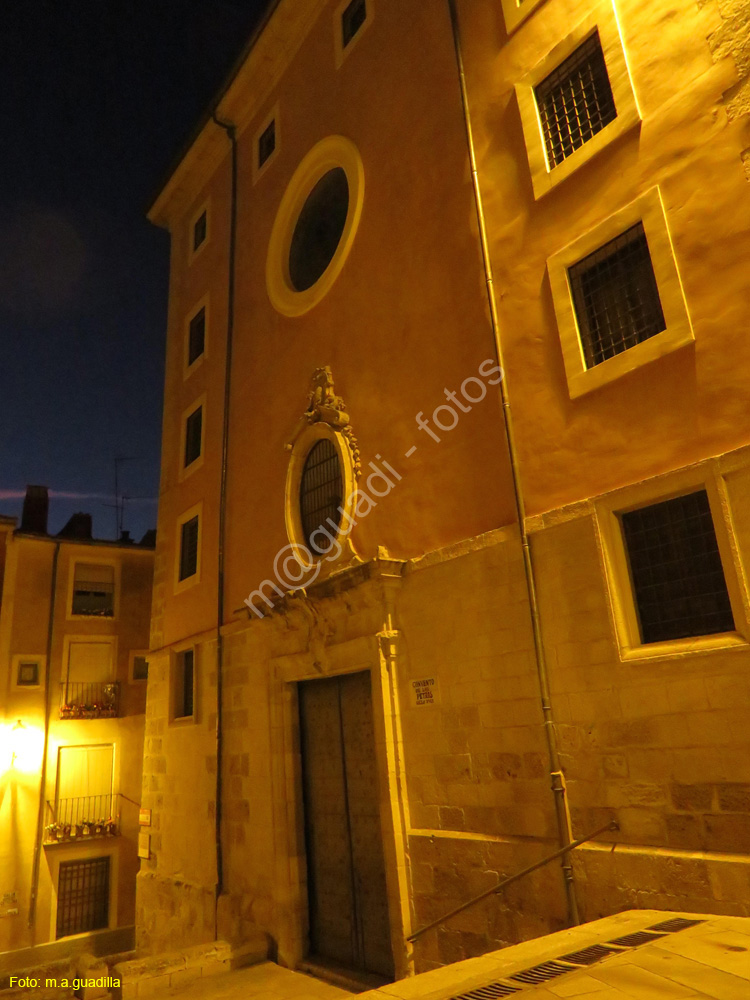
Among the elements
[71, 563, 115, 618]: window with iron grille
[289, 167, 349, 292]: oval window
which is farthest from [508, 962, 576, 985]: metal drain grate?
[71, 563, 115, 618]: window with iron grille

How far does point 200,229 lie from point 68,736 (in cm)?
1257

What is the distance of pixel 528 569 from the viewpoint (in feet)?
20.8

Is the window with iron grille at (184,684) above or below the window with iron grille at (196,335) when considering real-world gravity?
below

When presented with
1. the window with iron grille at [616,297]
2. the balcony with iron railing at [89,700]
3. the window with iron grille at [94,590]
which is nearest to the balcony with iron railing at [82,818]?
the balcony with iron railing at [89,700]

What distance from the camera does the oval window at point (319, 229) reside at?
437 inches

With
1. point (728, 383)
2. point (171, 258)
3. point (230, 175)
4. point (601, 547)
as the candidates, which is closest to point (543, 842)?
point (601, 547)

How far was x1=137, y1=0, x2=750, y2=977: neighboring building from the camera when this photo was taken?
539 cm

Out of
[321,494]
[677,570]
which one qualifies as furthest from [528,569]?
[321,494]

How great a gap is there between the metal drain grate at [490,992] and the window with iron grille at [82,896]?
1682 cm

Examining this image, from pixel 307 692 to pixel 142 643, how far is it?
1255 centimetres

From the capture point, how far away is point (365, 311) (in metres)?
9.33

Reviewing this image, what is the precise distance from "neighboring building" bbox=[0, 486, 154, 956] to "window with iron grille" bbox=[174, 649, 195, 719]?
7609mm

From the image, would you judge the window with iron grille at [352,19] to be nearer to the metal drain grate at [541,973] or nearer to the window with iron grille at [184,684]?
the window with iron grille at [184,684]

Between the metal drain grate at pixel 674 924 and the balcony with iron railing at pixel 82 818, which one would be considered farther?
the balcony with iron railing at pixel 82 818
